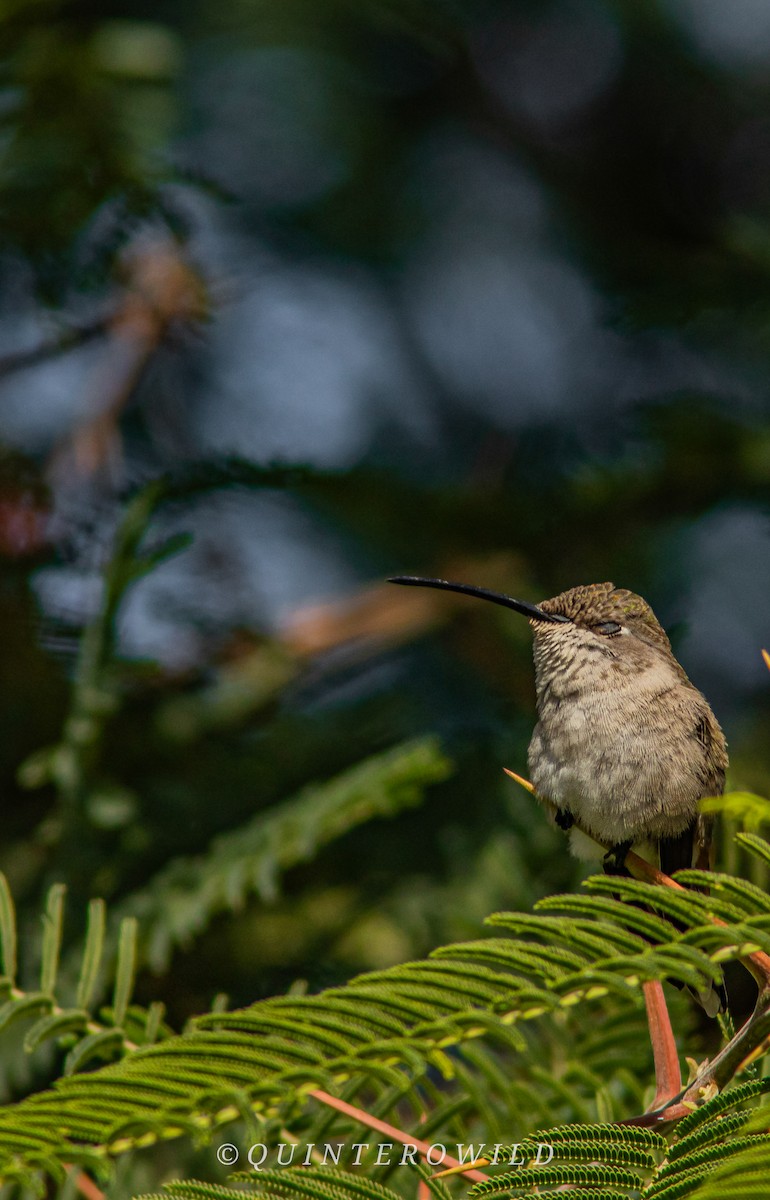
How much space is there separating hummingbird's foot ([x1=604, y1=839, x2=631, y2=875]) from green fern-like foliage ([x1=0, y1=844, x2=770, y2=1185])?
0.82m

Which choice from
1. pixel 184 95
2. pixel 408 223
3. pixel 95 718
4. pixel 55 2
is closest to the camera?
pixel 95 718

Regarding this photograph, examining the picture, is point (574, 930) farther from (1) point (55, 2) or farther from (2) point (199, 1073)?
(1) point (55, 2)

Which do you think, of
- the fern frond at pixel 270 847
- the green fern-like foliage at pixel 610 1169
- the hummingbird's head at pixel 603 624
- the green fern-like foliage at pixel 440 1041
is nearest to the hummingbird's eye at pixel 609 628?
the hummingbird's head at pixel 603 624

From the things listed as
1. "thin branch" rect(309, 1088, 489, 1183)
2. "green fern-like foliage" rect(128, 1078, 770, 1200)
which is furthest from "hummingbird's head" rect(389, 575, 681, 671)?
"green fern-like foliage" rect(128, 1078, 770, 1200)

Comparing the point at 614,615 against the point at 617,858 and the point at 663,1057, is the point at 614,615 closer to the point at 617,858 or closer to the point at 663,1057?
the point at 617,858

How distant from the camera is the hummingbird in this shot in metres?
2.19

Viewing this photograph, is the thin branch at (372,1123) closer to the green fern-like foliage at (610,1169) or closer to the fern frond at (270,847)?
the green fern-like foliage at (610,1169)

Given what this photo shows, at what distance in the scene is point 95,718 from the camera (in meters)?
2.84

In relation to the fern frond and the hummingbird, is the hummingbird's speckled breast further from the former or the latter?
the fern frond

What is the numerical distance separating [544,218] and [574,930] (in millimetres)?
5158

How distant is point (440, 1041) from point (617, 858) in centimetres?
96

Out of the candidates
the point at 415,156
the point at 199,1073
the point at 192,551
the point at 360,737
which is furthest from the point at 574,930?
the point at 415,156

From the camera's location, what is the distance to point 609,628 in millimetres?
2479

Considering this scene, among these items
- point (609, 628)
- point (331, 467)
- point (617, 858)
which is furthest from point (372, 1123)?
point (331, 467)
